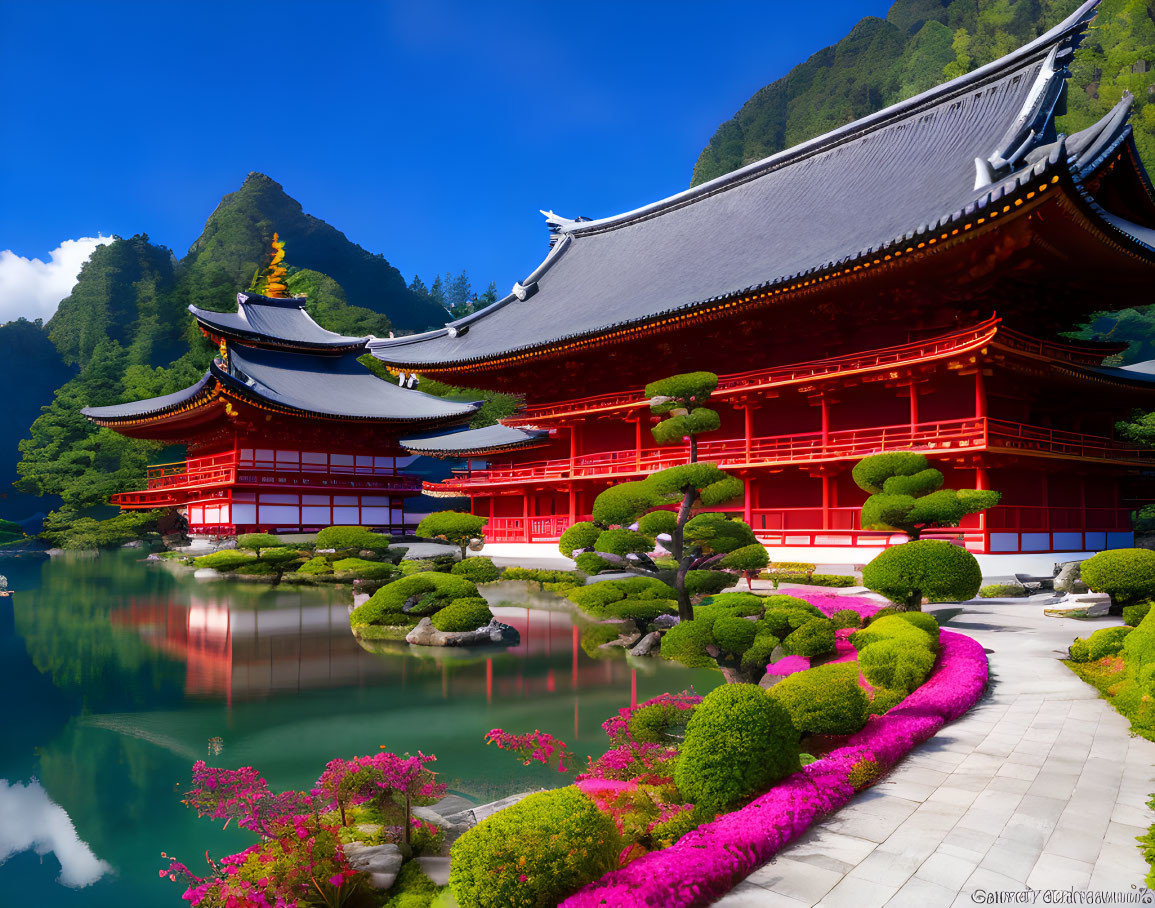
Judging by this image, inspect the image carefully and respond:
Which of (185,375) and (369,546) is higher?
(185,375)

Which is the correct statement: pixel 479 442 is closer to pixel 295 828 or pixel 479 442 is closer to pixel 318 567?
pixel 318 567

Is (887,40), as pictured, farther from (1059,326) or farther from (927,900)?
(927,900)

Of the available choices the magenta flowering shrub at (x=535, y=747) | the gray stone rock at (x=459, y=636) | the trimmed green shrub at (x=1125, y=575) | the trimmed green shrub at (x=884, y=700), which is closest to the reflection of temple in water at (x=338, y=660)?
the gray stone rock at (x=459, y=636)

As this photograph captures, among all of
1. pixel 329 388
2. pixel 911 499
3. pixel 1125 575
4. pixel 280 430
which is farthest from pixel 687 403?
pixel 329 388

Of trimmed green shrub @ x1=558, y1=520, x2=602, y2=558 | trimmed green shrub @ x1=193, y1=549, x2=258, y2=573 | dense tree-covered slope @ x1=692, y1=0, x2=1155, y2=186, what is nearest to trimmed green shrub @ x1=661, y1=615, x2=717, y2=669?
trimmed green shrub @ x1=558, y1=520, x2=602, y2=558

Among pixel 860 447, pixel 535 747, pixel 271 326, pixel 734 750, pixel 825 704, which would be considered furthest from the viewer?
pixel 271 326

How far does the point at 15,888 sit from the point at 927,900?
6.81 metres

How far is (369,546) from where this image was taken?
2614 cm

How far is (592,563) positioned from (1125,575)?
861cm

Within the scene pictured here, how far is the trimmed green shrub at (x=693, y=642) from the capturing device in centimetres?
999

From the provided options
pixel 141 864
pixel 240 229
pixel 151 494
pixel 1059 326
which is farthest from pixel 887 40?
pixel 141 864

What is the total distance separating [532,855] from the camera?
397 cm

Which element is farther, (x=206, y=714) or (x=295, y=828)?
(x=206, y=714)

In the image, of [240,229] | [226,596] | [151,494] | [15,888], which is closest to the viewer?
[15,888]
